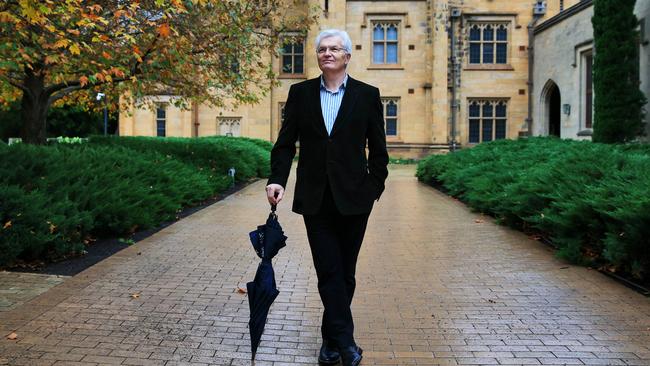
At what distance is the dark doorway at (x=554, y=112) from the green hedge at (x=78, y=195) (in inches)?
849

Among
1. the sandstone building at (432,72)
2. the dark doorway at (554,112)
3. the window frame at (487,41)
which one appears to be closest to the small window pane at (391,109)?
the sandstone building at (432,72)

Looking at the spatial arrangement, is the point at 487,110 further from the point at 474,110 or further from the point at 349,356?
the point at 349,356

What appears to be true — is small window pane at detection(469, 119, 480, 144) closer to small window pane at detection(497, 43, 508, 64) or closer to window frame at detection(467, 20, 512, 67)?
window frame at detection(467, 20, 512, 67)

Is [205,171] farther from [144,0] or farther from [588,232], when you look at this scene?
[588,232]

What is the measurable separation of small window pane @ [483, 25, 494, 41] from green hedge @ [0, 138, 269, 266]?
23.0m

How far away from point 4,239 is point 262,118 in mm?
26297

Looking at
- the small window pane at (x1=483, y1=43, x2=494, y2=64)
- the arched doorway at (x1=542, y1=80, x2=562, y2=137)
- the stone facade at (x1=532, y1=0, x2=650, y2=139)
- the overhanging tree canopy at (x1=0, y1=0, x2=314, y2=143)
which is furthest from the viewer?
the small window pane at (x1=483, y1=43, x2=494, y2=64)

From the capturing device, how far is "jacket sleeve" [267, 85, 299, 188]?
4133 millimetres

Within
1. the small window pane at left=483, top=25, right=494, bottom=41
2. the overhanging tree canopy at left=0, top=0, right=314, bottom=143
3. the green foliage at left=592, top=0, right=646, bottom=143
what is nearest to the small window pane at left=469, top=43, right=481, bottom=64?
the small window pane at left=483, top=25, right=494, bottom=41

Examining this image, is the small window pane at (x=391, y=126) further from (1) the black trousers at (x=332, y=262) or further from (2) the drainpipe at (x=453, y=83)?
(1) the black trousers at (x=332, y=262)

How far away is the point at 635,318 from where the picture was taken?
16.8 ft

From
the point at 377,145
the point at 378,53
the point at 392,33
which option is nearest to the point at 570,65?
the point at 392,33

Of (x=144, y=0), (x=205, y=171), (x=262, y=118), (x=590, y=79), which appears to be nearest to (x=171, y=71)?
(x=144, y=0)

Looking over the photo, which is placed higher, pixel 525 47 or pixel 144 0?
pixel 525 47
